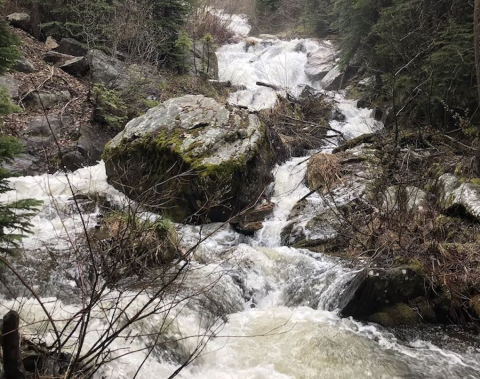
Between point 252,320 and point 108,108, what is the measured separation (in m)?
7.20

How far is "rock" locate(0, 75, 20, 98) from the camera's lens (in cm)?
859

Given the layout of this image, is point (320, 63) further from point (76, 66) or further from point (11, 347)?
point (11, 347)

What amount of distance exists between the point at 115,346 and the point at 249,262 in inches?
103

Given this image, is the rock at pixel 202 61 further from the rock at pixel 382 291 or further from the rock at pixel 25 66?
the rock at pixel 382 291

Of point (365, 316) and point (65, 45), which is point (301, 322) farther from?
point (65, 45)

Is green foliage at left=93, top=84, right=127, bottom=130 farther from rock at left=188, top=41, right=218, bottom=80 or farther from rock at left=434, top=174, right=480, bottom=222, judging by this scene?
rock at left=434, top=174, right=480, bottom=222

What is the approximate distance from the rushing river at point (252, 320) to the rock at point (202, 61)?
8695 millimetres

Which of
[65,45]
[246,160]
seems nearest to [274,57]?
[65,45]

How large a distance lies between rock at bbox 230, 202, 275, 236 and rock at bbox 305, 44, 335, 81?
482 inches

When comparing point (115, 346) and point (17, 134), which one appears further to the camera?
point (17, 134)

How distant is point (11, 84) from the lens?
881 centimetres

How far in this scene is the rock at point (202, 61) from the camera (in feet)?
47.5

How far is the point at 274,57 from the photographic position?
19.7 metres

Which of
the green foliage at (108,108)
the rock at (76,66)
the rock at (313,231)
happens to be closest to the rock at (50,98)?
the green foliage at (108,108)
